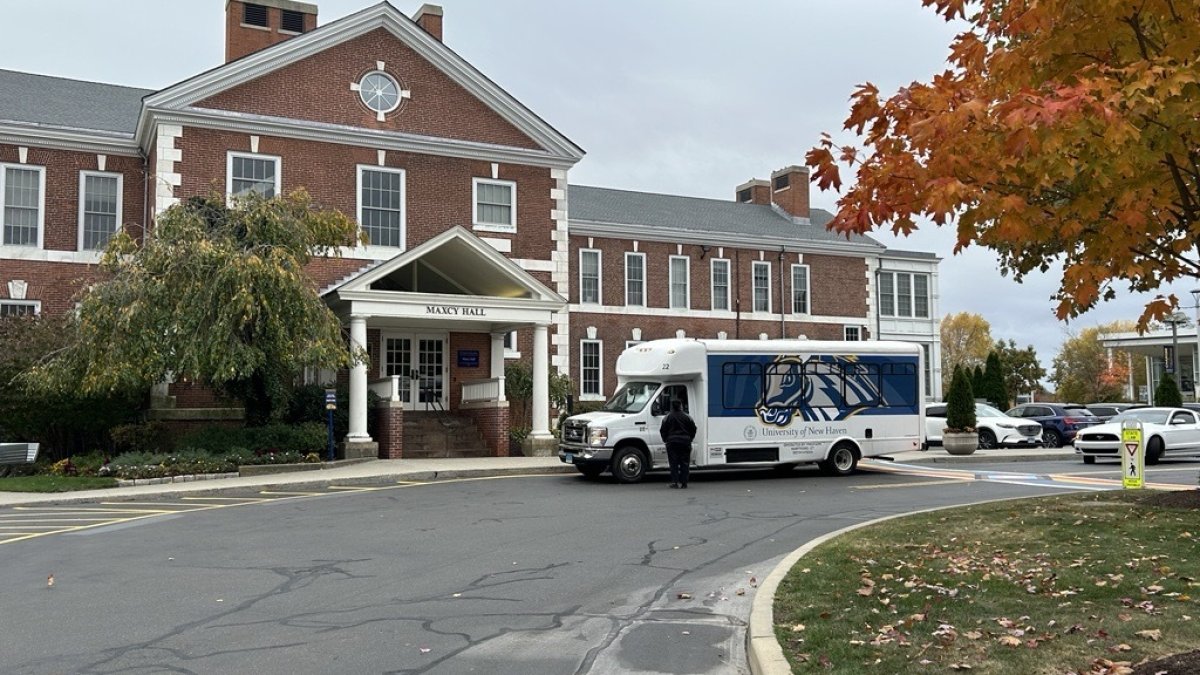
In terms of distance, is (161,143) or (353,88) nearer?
(161,143)

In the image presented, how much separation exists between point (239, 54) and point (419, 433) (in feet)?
40.0

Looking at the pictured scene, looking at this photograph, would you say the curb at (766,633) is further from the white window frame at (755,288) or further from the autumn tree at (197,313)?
the white window frame at (755,288)

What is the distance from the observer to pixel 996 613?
7352 millimetres

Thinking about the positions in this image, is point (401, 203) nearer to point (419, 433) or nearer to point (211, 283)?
point (419, 433)

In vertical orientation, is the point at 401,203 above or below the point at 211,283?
above

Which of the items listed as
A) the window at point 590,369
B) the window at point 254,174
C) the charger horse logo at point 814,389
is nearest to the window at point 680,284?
the window at point 590,369

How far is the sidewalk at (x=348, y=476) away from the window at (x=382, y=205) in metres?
6.36

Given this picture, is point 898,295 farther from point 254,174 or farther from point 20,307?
point 20,307

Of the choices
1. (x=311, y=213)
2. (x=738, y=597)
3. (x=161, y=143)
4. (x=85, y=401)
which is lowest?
(x=738, y=597)

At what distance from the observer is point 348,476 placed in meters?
20.5

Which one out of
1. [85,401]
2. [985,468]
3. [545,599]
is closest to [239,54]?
[85,401]

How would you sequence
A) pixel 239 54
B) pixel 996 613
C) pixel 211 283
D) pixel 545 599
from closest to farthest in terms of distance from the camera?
1. pixel 996 613
2. pixel 545 599
3. pixel 211 283
4. pixel 239 54

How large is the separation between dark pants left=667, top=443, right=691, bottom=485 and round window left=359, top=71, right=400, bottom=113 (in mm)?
14131

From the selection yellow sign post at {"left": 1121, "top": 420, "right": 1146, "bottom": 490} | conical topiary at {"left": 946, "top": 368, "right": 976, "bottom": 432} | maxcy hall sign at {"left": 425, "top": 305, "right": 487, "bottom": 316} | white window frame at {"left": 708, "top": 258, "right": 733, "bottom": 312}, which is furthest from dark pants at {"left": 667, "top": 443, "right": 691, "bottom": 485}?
white window frame at {"left": 708, "top": 258, "right": 733, "bottom": 312}
